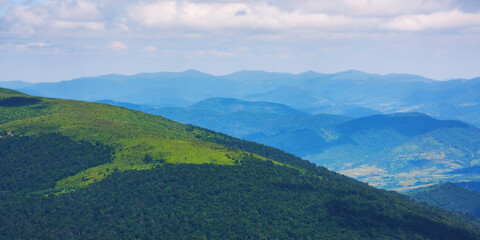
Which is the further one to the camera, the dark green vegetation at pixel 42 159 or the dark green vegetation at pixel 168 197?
the dark green vegetation at pixel 42 159

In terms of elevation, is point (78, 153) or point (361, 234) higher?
point (78, 153)

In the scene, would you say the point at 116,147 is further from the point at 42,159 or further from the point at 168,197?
the point at 168,197

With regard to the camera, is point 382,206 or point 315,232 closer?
point 315,232

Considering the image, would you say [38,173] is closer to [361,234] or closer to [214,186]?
[214,186]

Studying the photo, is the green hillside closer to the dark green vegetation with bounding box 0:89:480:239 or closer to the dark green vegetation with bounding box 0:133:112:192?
the dark green vegetation with bounding box 0:89:480:239

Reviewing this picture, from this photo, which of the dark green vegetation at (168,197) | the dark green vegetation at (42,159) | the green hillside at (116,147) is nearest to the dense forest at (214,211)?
the dark green vegetation at (168,197)

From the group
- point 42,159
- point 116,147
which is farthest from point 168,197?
point 42,159

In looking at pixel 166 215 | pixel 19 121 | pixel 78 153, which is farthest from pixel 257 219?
pixel 19 121

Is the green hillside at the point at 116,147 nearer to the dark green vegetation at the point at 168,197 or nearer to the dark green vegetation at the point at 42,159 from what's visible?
the dark green vegetation at the point at 168,197
